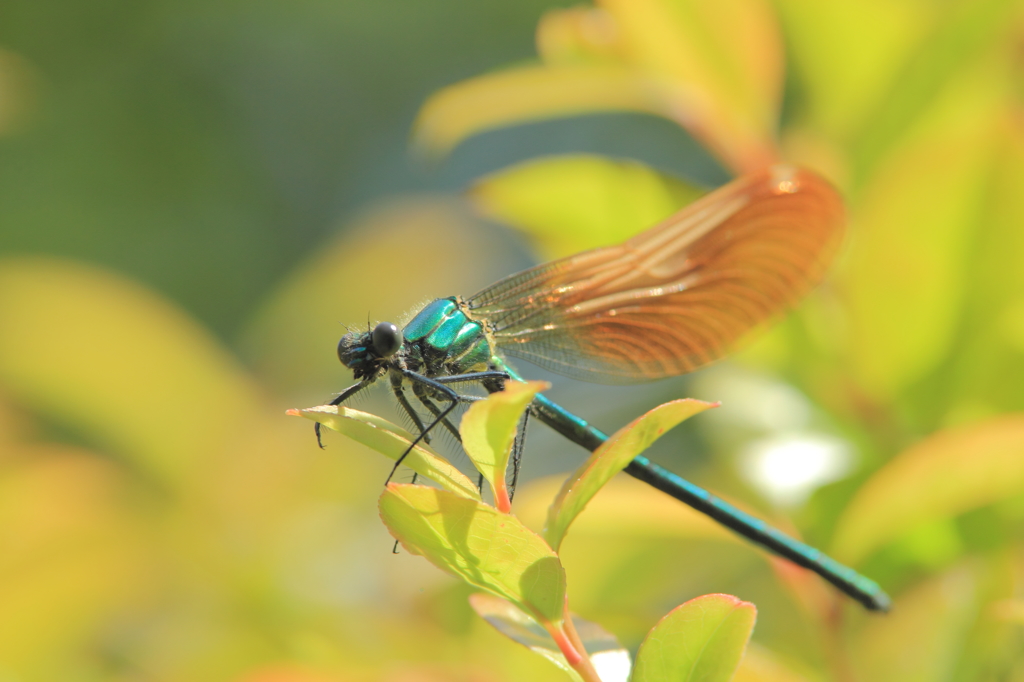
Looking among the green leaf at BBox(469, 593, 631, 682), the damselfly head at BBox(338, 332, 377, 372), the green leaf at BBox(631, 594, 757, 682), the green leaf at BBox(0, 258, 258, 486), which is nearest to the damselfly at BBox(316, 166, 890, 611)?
the damselfly head at BBox(338, 332, 377, 372)

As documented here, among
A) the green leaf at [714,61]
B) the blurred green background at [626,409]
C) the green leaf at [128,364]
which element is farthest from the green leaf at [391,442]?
the green leaf at [128,364]

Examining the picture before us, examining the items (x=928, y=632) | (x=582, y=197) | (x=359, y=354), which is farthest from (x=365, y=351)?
(x=928, y=632)

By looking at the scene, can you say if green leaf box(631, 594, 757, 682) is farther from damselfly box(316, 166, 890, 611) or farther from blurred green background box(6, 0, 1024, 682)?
damselfly box(316, 166, 890, 611)

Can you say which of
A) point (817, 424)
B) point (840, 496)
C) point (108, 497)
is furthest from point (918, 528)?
point (108, 497)

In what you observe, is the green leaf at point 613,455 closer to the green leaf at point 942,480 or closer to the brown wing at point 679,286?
the green leaf at point 942,480

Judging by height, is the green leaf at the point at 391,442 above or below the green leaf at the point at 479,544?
above

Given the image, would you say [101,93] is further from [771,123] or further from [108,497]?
[771,123]

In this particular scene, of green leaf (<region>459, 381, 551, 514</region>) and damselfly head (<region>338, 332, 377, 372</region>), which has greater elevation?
damselfly head (<region>338, 332, 377, 372</region>)
